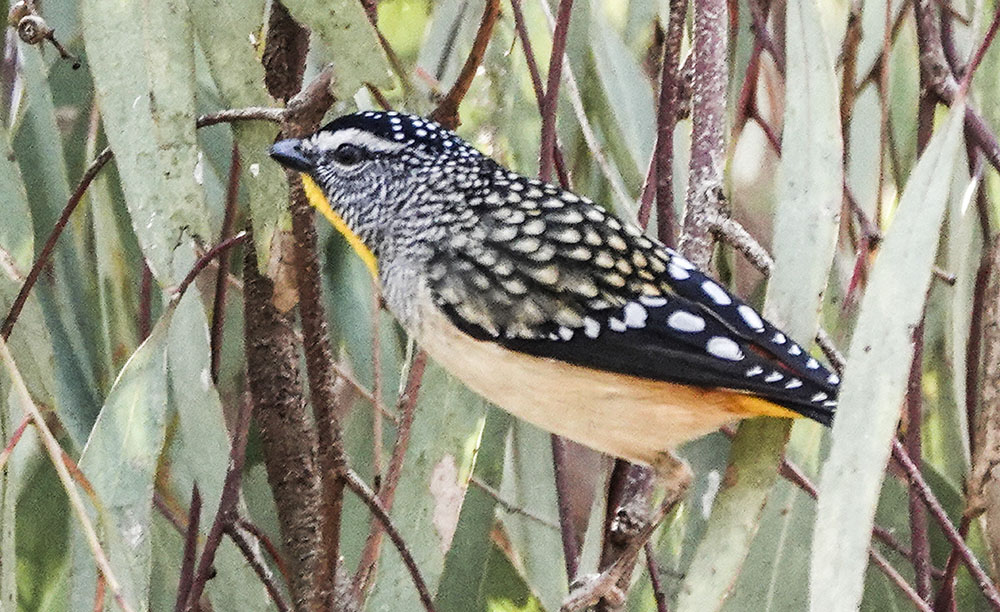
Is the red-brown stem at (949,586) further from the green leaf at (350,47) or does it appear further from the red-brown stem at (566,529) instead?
the green leaf at (350,47)

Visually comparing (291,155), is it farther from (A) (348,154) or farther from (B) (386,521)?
(B) (386,521)

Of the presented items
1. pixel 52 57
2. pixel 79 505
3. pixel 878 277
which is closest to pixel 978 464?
pixel 878 277

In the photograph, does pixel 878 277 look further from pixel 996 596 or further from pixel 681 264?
pixel 996 596

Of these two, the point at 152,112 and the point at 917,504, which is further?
the point at 917,504

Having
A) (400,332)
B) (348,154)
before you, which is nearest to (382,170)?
(348,154)

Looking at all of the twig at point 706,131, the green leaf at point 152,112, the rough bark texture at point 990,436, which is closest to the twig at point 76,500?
the green leaf at point 152,112

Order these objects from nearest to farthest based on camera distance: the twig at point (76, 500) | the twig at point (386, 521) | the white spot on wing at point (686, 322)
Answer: the twig at point (76, 500), the white spot on wing at point (686, 322), the twig at point (386, 521)
